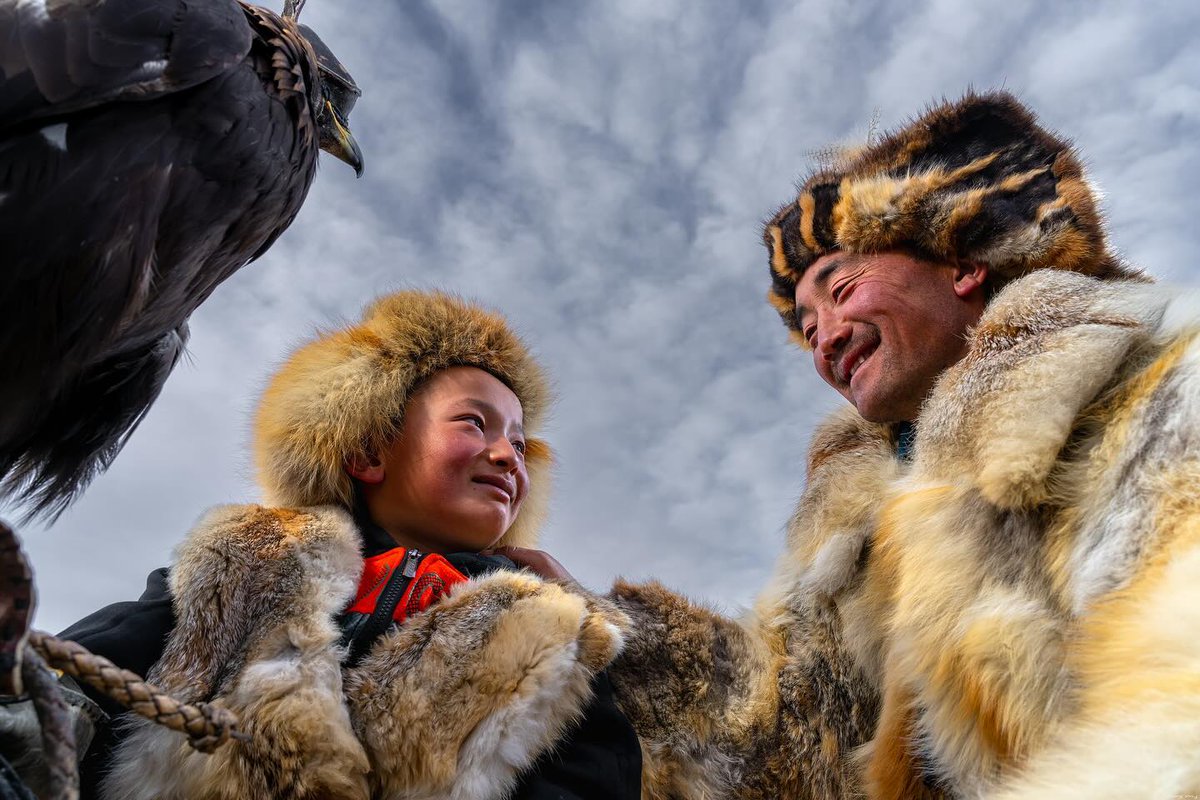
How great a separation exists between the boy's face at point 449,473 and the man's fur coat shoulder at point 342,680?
38cm

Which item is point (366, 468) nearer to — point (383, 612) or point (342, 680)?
point (383, 612)

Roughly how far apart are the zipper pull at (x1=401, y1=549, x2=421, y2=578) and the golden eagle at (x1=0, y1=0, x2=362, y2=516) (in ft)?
2.63

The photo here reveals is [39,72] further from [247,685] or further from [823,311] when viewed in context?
[823,311]

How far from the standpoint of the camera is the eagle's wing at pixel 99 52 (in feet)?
4.87

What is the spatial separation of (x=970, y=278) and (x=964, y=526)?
786 mm

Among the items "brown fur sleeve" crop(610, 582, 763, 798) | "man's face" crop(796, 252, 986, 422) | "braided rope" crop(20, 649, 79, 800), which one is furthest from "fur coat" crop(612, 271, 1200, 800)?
"braided rope" crop(20, 649, 79, 800)

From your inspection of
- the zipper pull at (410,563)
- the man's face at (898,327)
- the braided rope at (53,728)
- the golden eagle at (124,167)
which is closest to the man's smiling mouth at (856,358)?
the man's face at (898,327)

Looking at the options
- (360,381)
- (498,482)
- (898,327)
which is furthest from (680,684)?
(360,381)

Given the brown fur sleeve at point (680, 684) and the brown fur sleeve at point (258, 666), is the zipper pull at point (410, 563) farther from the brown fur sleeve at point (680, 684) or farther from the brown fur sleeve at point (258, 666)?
the brown fur sleeve at point (680, 684)

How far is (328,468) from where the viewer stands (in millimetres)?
2162

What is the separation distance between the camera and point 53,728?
947mm

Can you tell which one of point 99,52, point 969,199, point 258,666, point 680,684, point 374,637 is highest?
point 969,199

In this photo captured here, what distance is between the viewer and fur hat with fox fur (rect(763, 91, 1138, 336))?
1922mm

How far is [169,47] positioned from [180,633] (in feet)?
3.89
